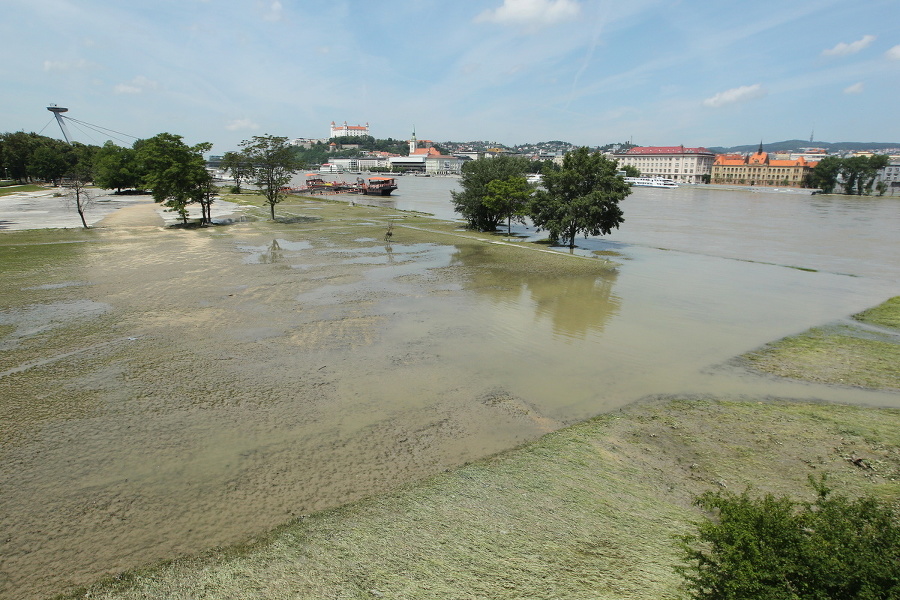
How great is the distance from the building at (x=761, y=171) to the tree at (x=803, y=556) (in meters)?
150

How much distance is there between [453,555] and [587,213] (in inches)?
1004

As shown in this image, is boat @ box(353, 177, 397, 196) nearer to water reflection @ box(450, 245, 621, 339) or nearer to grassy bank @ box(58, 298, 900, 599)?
water reflection @ box(450, 245, 621, 339)

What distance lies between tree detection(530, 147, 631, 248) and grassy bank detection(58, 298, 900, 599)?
65.5 ft

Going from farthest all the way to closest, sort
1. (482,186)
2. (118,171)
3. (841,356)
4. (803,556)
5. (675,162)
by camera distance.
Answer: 1. (675,162)
2. (118,171)
3. (482,186)
4. (841,356)
5. (803,556)

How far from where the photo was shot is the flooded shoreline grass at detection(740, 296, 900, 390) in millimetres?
11312

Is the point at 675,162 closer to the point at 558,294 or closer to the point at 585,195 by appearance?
the point at 585,195

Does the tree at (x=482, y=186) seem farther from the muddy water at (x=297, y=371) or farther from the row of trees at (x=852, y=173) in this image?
the row of trees at (x=852, y=173)

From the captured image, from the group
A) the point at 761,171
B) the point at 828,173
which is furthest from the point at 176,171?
the point at 761,171

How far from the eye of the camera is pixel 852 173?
95062 mm

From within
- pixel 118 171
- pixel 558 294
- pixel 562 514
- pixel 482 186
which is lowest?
pixel 562 514

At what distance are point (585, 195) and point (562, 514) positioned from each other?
25.2 meters

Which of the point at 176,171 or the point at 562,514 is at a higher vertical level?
the point at 176,171

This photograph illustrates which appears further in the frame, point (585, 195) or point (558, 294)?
point (585, 195)

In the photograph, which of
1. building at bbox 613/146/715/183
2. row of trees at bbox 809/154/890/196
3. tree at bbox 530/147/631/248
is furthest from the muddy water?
building at bbox 613/146/715/183
